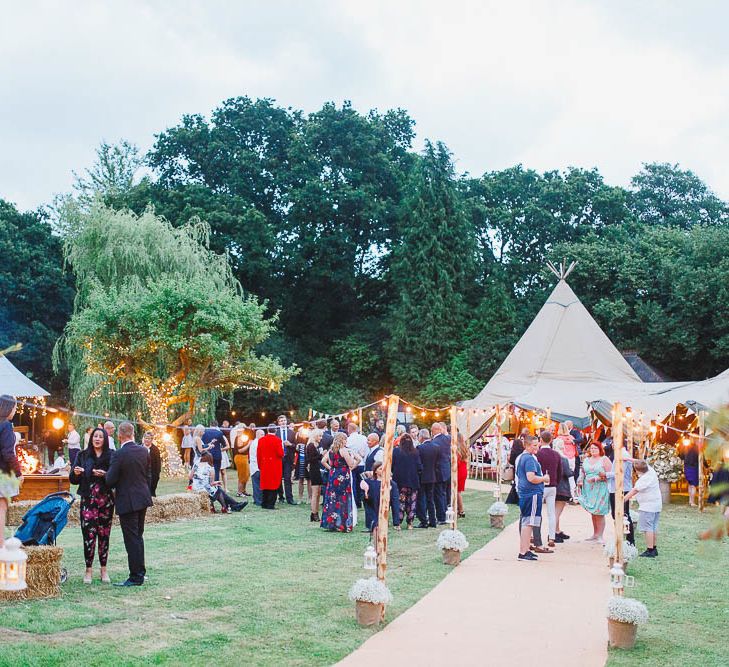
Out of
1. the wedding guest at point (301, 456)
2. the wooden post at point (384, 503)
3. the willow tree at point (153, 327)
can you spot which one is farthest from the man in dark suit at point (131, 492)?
the willow tree at point (153, 327)

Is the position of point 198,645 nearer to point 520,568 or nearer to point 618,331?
point 520,568

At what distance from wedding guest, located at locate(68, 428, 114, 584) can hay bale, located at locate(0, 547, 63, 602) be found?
2.34 ft

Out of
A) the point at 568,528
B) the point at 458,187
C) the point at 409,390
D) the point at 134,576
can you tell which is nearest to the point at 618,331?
the point at 409,390

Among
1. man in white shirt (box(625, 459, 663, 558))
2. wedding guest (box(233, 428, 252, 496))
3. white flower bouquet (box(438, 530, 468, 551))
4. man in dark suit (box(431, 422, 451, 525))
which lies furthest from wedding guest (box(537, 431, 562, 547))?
wedding guest (box(233, 428, 252, 496))

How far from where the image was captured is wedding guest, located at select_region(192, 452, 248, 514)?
15492 mm

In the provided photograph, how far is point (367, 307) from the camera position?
4262 cm

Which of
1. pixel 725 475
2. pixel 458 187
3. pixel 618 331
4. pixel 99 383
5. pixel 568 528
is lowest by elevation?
pixel 568 528

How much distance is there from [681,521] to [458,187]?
2919 cm

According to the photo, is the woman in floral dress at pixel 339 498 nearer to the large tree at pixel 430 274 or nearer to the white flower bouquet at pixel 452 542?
the white flower bouquet at pixel 452 542

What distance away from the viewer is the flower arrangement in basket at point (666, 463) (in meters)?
18.6

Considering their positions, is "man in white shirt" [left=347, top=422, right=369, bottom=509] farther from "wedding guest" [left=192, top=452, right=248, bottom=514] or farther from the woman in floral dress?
"wedding guest" [left=192, top=452, right=248, bottom=514]

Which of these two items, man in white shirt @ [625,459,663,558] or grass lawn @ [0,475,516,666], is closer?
grass lawn @ [0,475,516,666]

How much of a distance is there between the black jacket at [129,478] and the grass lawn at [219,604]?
83cm

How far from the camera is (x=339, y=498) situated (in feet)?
43.6
